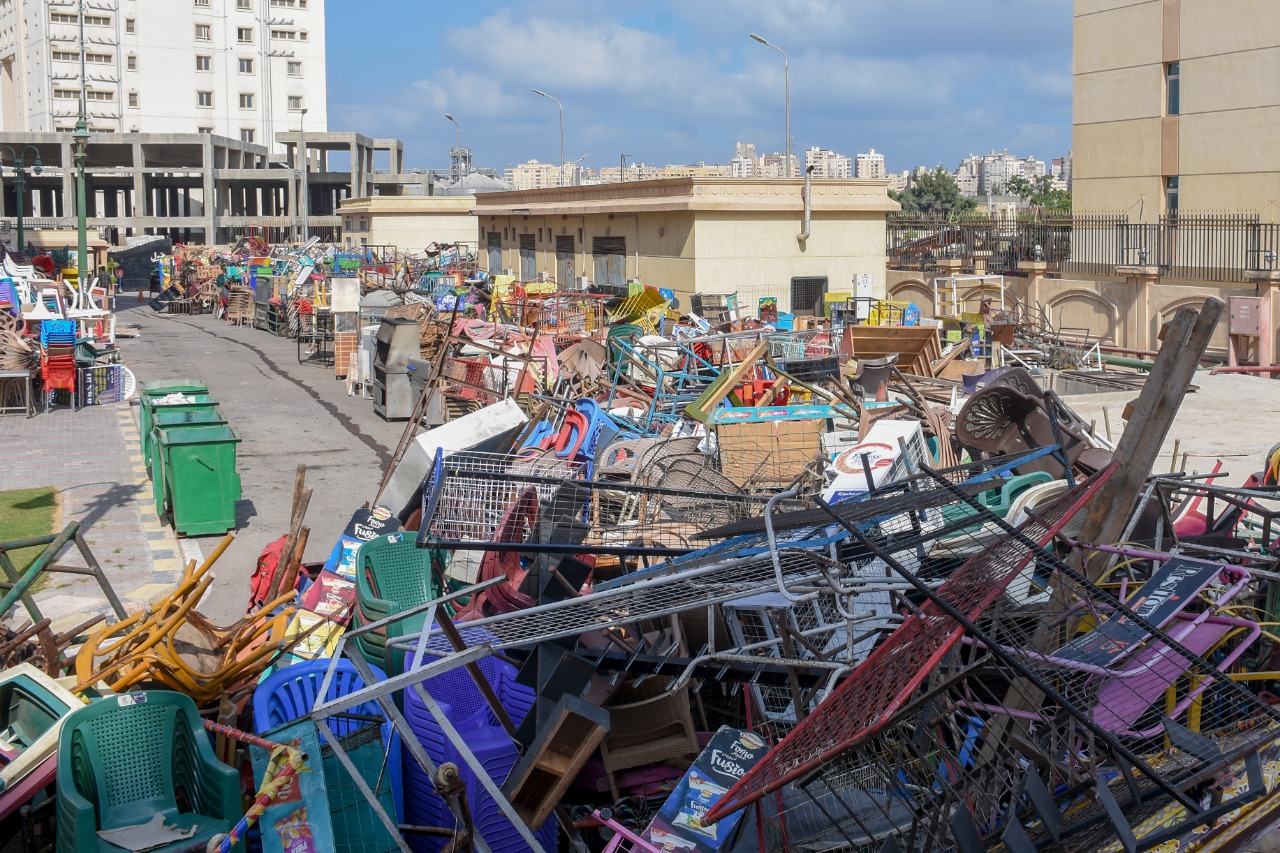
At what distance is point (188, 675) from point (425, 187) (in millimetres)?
76549

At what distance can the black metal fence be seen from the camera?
24.9m

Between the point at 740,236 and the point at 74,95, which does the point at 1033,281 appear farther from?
the point at 74,95

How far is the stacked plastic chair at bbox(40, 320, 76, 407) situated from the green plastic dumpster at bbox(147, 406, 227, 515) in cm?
747

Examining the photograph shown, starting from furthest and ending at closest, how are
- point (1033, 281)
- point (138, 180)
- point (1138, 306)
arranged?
point (138, 180) → point (1033, 281) → point (1138, 306)

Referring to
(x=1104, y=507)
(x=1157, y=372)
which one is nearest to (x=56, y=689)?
(x=1104, y=507)

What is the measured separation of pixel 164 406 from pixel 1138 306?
19.5m

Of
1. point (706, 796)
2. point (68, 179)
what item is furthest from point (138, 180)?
point (706, 796)

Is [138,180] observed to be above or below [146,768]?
above

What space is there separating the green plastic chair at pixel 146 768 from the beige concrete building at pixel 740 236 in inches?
865

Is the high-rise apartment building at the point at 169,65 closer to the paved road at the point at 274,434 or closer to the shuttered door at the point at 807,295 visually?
the paved road at the point at 274,434

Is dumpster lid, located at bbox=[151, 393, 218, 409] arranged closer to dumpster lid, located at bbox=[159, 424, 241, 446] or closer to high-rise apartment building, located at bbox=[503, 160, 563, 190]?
dumpster lid, located at bbox=[159, 424, 241, 446]

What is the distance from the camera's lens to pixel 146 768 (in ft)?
16.9

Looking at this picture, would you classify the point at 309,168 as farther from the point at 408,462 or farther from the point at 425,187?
the point at 408,462

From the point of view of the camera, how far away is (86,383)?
19766mm
